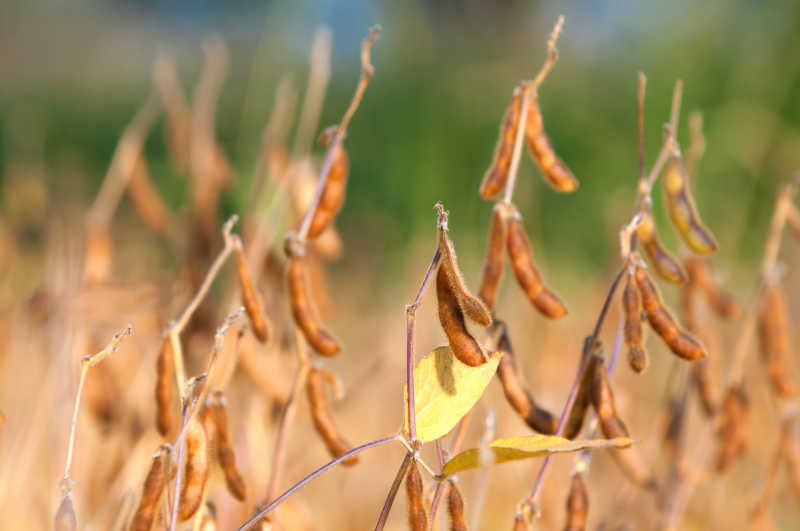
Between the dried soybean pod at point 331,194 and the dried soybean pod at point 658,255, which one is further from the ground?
the dried soybean pod at point 331,194

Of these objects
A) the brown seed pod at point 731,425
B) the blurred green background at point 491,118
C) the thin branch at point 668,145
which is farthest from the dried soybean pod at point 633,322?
the blurred green background at point 491,118

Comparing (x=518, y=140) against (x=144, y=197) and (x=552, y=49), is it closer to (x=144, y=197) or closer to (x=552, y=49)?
(x=552, y=49)

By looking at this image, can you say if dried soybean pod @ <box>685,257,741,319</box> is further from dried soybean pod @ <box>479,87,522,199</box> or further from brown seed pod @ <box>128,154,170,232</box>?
brown seed pod @ <box>128,154,170,232</box>

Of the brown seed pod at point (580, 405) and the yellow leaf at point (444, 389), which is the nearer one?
the yellow leaf at point (444, 389)

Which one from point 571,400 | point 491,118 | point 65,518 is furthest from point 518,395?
point 491,118

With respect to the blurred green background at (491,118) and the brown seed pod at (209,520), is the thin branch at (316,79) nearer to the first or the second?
the brown seed pod at (209,520)

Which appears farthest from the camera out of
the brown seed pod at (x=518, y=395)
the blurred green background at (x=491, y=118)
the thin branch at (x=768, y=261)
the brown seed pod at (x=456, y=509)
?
the blurred green background at (x=491, y=118)

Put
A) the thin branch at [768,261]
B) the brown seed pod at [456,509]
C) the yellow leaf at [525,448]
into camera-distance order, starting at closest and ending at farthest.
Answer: the yellow leaf at [525,448] < the brown seed pod at [456,509] < the thin branch at [768,261]
